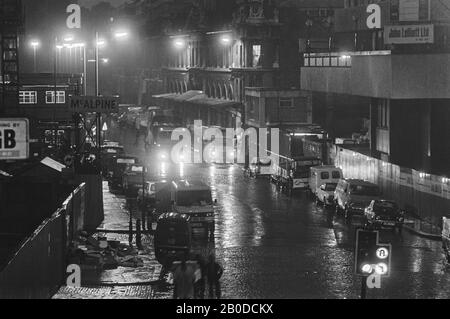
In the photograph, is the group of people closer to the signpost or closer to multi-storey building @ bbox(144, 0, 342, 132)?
the signpost

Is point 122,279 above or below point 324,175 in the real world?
below

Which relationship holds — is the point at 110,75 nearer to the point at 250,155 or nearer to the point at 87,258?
the point at 250,155

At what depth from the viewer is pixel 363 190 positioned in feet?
143

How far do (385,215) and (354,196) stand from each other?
4125 mm

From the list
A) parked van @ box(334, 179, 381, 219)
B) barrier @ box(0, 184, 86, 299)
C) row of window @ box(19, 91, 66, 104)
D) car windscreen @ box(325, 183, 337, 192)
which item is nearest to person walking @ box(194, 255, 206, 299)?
barrier @ box(0, 184, 86, 299)

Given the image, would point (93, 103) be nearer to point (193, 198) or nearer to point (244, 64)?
point (193, 198)

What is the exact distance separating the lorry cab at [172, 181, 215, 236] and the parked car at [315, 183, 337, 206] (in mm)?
8592

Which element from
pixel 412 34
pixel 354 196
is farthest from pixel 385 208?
pixel 412 34

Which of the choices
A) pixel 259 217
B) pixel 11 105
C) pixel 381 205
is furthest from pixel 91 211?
pixel 11 105

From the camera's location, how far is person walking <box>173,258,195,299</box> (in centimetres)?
2236

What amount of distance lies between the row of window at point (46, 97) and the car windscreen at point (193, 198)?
84.6 feet

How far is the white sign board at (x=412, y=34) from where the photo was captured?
5600cm

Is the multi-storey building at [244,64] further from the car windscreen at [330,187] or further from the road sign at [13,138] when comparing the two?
the road sign at [13,138]

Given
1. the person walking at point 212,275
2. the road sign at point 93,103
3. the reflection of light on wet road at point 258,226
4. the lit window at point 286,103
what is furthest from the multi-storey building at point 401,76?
the person walking at point 212,275
